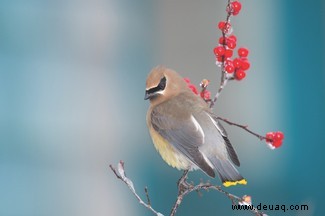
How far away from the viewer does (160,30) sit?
17.1 ft

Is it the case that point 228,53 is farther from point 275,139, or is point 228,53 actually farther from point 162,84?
point 162,84

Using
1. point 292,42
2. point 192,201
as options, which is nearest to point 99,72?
point 192,201

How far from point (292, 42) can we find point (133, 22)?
4.14ft

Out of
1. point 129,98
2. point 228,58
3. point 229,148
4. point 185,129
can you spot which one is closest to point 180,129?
point 185,129

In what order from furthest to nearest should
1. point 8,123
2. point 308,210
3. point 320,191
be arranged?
point 320,191 < point 8,123 < point 308,210

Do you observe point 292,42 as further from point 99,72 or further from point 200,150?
point 200,150

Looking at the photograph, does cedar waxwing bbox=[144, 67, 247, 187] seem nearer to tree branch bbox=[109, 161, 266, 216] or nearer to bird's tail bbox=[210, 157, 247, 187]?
bird's tail bbox=[210, 157, 247, 187]

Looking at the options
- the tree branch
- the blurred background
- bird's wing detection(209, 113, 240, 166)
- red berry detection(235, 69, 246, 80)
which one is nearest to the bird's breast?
bird's wing detection(209, 113, 240, 166)

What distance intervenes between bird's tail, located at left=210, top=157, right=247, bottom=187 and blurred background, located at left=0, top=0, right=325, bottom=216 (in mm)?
2497

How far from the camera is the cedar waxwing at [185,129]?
2.21 metres

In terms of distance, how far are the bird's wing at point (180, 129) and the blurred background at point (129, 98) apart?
96.2 inches

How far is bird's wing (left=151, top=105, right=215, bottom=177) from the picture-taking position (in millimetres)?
2221

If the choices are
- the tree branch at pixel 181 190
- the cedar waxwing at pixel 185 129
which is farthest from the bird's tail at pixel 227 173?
the tree branch at pixel 181 190

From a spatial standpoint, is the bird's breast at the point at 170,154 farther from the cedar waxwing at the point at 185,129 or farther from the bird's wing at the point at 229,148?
the bird's wing at the point at 229,148
